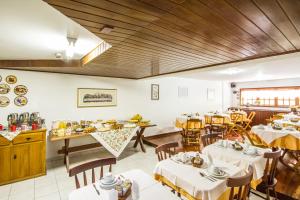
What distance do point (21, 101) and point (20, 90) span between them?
0.25 meters

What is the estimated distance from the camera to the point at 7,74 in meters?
3.60

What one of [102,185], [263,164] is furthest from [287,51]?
[102,185]

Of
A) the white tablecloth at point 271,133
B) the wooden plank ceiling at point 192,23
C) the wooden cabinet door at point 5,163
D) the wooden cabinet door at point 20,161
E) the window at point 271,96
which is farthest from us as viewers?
the window at point 271,96

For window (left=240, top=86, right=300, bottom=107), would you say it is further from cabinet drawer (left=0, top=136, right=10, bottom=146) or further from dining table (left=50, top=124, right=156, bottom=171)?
cabinet drawer (left=0, top=136, right=10, bottom=146)

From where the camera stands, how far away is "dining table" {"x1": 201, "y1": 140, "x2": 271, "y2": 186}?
2.23 meters

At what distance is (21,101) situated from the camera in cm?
376

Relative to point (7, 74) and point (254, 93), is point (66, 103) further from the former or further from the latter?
point (254, 93)

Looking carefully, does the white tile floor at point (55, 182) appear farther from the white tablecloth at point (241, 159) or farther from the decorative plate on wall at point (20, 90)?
the decorative plate on wall at point (20, 90)

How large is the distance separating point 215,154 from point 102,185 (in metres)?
1.78

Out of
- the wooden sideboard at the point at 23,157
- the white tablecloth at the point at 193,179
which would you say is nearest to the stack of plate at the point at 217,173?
the white tablecloth at the point at 193,179

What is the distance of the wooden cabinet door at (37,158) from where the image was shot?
3.27 meters

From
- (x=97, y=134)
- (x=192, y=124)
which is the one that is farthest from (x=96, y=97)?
(x=192, y=124)

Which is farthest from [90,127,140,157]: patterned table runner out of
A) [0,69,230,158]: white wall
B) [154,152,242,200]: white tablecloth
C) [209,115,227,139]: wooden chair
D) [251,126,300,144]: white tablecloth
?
[209,115,227,139]: wooden chair

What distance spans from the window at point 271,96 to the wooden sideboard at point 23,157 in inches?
367
